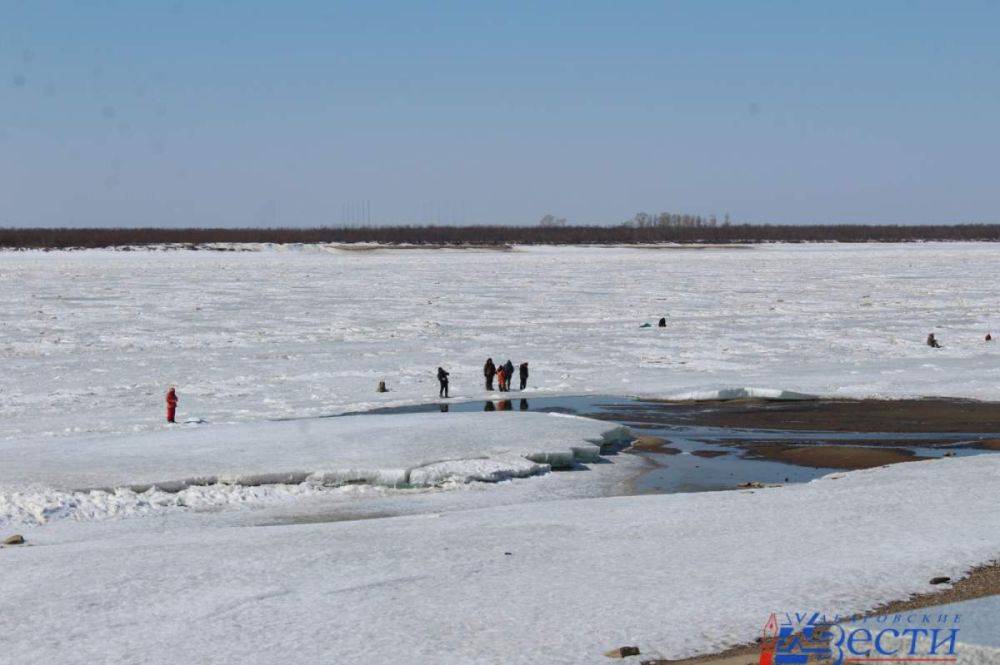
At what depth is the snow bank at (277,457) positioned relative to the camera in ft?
54.2

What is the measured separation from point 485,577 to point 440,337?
87.9ft

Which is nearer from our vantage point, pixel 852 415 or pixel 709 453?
pixel 709 453

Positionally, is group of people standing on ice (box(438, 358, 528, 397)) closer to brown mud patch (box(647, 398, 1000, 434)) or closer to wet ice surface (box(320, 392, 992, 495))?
wet ice surface (box(320, 392, 992, 495))

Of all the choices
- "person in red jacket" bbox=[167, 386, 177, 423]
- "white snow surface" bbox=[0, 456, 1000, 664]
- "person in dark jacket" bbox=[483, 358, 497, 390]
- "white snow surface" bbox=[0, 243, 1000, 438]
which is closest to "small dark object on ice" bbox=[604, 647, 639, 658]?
"white snow surface" bbox=[0, 456, 1000, 664]

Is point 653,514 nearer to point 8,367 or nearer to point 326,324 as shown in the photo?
point 8,367

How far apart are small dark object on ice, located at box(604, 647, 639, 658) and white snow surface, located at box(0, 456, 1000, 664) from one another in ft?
0.49

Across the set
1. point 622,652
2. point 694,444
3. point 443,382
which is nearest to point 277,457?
point 694,444

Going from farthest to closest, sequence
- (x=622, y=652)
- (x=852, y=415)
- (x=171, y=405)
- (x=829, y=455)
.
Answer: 1. (x=852, y=415)
2. (x=171, y=405)
3. (x=829, y=455)
4. (x=622, y=652)

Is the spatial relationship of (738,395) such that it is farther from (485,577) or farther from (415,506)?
(485,577)

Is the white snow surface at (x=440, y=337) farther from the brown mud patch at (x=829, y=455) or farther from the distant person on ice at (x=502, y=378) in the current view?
the brown mud patch at (x=829, y=455)

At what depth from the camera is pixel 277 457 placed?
18500mm

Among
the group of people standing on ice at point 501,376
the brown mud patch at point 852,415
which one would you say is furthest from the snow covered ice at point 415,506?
the brown mud patch at point 852,415

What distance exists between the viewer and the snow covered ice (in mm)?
10523

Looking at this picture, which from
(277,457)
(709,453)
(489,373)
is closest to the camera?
(277,457)
